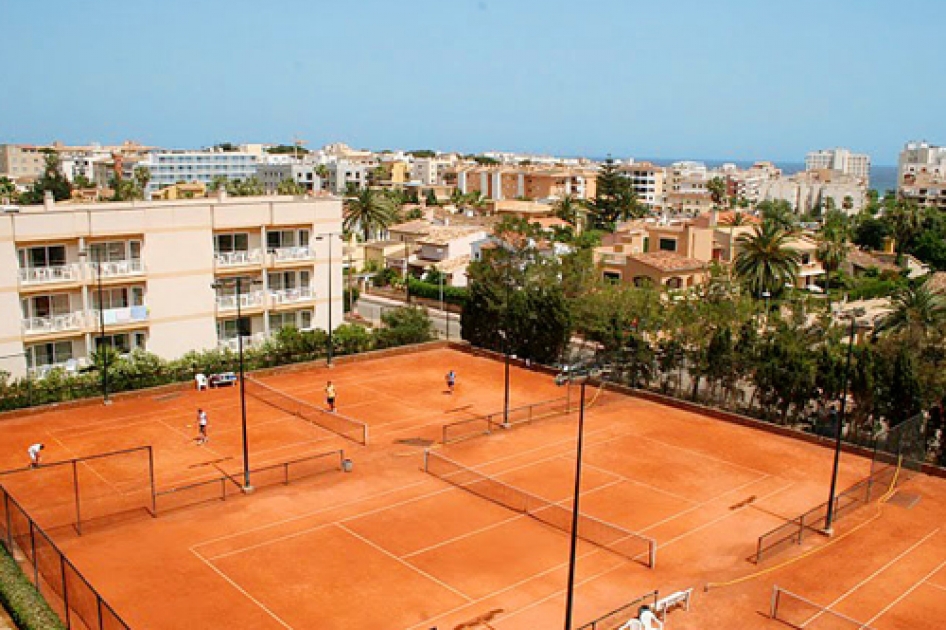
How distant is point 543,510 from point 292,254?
28887 mm

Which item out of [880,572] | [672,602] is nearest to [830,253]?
[880,572]

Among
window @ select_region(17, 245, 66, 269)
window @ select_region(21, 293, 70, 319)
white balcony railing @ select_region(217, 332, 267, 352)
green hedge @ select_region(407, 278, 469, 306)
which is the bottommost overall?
green hedge @ select_region(407, 278, 469, 306)

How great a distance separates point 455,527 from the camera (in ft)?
90.6

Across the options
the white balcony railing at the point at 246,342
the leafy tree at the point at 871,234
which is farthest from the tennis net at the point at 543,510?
the leafy tree at the point at 871,234

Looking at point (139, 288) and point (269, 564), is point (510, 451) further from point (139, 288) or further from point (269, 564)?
point (139, 288)

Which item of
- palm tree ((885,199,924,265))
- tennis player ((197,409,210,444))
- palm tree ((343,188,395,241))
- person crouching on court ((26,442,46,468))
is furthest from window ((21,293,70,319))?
palm tree ((885,199,924,265))

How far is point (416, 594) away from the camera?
23047 mm

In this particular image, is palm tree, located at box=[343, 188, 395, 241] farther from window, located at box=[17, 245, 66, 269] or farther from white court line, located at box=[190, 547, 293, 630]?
white court line, located at box=[190, 547, 293, 630]

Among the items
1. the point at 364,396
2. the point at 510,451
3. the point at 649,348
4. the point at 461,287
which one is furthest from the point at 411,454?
the point at 461,287

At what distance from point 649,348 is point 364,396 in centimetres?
1491

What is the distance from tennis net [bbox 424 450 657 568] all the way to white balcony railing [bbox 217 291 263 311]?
20.9 meters

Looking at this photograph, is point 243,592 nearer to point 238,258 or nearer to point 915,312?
point 238,258

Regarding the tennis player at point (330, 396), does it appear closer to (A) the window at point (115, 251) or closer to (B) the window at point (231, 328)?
(B) the window at point (231, 328)

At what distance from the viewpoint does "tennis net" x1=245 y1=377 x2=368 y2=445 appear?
3716 centimetres
